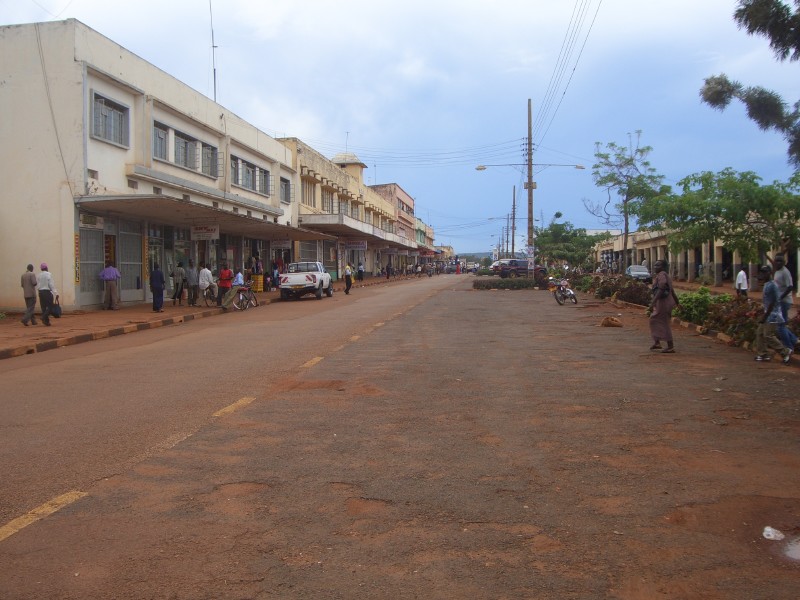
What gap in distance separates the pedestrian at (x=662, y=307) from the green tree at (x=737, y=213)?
425cm

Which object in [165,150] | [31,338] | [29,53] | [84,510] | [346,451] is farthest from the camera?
[165,150]

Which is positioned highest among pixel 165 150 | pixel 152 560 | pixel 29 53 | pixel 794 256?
pixel 29 53

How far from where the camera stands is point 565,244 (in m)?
61.3

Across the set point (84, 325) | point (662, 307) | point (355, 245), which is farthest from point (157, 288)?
point (355, 245)

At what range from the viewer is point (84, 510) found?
4430mm

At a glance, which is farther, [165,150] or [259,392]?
[165,150]

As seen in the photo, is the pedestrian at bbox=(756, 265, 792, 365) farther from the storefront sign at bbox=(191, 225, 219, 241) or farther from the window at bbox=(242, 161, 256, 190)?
the window at bbox=(242, 161, 256, 190)

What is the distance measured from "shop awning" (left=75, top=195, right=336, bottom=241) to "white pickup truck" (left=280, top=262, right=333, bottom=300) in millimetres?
2746

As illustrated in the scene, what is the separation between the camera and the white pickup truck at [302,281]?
3053 centimetres

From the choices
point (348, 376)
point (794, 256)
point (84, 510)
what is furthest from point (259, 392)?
point (794, 256)

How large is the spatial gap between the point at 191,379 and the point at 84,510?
204 inches

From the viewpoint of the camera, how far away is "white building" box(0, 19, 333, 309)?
834 inches

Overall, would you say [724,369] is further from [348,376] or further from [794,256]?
[794,256]

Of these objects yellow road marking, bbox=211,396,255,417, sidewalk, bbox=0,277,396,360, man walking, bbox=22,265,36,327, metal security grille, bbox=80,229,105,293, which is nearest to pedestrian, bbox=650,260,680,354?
yellow road marking, bbox=211,396,255,417
